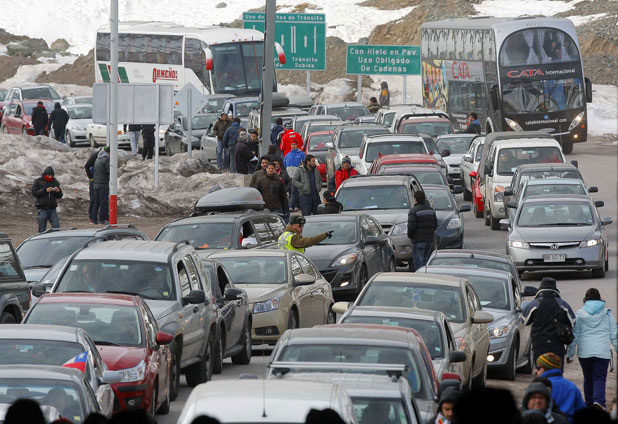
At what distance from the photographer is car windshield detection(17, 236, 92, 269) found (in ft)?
70.3

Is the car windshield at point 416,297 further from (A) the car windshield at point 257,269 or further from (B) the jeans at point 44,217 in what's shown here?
(B) the jeans at point 44,217

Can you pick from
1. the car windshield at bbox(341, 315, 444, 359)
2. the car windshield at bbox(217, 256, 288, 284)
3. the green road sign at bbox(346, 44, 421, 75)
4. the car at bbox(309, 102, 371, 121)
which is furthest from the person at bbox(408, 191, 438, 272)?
the green road sign at bbox(346, 44, 421, 75)

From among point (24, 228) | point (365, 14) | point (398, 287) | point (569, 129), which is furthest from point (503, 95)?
point (365, 14)

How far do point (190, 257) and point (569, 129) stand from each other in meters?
32.7

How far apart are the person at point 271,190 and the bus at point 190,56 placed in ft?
101

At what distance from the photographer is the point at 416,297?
15.3m

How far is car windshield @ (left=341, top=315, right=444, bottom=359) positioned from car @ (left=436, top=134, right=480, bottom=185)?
85.4 ft

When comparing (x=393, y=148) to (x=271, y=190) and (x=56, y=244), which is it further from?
(x=56, y=244)

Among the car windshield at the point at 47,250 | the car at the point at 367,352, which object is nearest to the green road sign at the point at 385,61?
the car windshield at the point at 47,250

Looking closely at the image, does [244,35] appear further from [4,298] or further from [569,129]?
[4,298]

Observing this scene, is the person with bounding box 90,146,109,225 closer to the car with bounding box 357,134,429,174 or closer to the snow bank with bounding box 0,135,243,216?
the snow bank with bounding box 0,135,243,216

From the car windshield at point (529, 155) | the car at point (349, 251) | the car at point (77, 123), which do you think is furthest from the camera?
the car at point (77, 123)

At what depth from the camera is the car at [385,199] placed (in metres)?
26.1

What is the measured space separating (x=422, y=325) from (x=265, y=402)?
5.46 m
